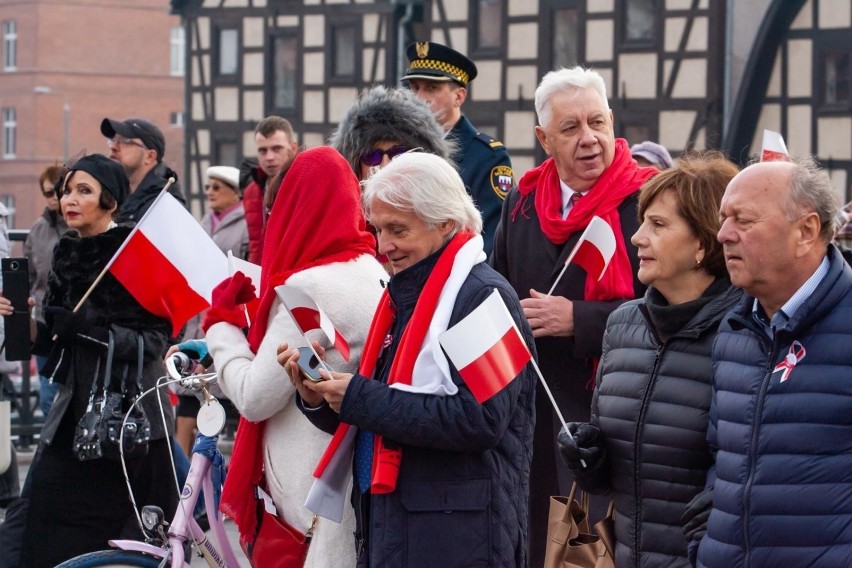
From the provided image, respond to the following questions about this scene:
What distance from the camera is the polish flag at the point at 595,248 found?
524 centimetres

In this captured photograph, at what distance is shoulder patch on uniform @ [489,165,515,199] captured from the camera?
662 cm

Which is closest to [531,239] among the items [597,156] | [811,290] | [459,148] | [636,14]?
[597,156]

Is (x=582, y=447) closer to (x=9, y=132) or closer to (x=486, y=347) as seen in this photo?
(x=486, y=347)

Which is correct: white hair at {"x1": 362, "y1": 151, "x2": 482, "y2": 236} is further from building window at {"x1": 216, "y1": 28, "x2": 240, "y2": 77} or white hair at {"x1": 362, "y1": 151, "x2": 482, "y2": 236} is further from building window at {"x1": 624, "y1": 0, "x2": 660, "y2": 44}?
building window at {"x1": 216, "y1": 28, "x2": 240, "y2": 77}

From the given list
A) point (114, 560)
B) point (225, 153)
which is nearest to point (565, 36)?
point (225, 153)

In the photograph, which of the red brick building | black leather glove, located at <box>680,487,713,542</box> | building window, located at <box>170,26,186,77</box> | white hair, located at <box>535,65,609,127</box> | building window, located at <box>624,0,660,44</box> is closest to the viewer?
black leather glove, located at <box>680,487,713,542</box>

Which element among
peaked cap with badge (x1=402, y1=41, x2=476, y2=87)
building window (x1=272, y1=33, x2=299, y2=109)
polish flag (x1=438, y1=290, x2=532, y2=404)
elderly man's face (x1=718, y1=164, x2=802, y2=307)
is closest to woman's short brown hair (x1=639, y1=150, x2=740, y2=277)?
elderly man's face (x1=718, y1=164, x2=802, y2=307)

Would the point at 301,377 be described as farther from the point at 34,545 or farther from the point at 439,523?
the point at 34,545

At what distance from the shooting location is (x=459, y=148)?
6652mm

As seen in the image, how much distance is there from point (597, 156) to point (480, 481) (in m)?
1.72

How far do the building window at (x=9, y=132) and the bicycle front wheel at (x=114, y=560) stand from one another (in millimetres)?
51183

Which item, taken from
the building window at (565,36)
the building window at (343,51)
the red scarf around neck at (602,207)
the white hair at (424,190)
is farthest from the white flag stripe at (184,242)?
the building window at (343,51)

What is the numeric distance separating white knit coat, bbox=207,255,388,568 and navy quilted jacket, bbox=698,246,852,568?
1.37 meters

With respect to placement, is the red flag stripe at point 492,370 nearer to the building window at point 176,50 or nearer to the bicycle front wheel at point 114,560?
the bicycle front wheel at point 114,560
